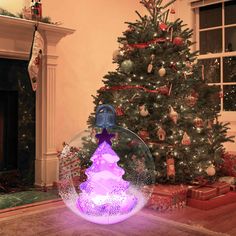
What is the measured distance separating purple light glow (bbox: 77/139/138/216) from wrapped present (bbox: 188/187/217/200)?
830 millimetres

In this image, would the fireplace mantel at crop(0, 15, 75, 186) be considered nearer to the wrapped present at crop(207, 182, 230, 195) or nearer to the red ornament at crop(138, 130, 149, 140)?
the red ornament at crop(138, 130, 149, 140)

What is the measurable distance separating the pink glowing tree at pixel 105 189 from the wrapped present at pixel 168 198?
0.46 m

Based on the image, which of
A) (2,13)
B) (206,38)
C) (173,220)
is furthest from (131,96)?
(206,38)

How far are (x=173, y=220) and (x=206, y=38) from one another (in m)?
3.40

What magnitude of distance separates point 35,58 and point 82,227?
6.97 feet

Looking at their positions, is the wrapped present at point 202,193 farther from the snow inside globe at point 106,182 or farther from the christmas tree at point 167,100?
the snow inside globe at point 106,182

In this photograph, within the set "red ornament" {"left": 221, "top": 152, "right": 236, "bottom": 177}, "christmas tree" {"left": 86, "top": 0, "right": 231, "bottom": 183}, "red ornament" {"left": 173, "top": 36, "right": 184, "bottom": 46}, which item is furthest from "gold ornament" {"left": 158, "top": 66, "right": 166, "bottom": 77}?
"red ornament" {"left": 221, "top": 152, "right": 236, "bottom": 177}

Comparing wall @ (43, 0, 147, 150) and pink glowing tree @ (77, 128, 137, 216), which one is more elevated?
wall @ (43, 0, 147, 150)

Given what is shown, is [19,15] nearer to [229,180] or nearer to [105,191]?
[105,191]

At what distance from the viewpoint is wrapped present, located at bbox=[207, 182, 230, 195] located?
3588mm

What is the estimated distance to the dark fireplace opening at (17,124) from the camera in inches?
169

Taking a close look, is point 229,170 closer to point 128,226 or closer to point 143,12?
point 128,226

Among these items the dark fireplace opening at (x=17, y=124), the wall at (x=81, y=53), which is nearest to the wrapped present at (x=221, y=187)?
the wall at (x=81, y=53)

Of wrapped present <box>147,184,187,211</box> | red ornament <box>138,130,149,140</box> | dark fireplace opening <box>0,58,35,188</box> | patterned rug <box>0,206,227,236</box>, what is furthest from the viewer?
dark fireplace opening <box>0,58,35,188</box>
